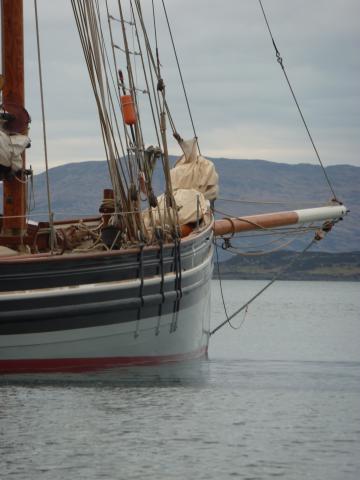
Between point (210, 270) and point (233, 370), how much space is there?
8.37 feet

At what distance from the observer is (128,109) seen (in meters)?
26.0

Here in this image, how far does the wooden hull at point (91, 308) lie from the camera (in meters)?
22.7

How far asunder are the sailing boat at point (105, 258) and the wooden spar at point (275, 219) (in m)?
2.83

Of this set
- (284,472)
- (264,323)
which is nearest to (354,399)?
(284,472)

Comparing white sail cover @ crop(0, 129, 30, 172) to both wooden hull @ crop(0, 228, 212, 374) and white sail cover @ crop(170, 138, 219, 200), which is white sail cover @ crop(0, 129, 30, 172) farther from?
white sail cover @ crop(170, 138, 219, 200)

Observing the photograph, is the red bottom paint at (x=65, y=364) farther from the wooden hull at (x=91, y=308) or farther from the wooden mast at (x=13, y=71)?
the wooden mast at (x=13, y=71)

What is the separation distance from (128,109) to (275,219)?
8703mm

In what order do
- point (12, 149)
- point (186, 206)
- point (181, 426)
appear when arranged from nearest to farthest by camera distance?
1. point (181, 426)
2. point (12, 149)
3. point (186, 206)

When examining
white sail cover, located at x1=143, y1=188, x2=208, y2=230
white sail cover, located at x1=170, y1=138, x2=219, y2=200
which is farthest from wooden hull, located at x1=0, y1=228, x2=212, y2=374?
white sail cover, located at x1=170, y1=138, x2=219, y2=200

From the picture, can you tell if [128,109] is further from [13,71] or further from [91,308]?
[91,308]

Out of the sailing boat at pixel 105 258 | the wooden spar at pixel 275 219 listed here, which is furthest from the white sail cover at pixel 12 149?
the wooden spar at pixel 275 219

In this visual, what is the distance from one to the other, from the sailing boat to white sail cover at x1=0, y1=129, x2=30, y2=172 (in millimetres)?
23

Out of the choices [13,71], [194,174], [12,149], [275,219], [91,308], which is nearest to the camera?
[91,308]

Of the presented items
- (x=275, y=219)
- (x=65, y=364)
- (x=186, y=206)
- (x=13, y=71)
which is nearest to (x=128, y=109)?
(x=13, y=71)
